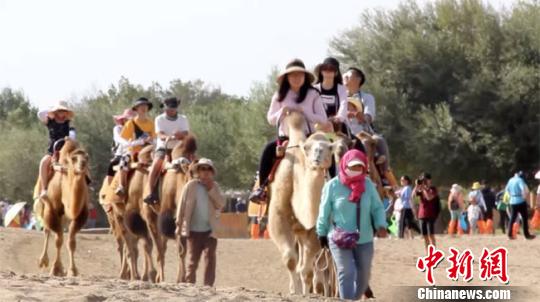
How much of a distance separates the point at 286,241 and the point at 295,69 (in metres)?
2.25

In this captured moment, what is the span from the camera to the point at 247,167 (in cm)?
6212

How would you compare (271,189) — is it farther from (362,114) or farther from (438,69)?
(438,69)

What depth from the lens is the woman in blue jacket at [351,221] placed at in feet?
42.8

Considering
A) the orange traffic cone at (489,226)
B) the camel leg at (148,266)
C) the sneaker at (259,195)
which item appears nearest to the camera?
the sneaker at (259,195)

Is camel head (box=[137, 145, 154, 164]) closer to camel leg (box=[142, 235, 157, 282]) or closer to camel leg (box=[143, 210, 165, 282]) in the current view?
camel leg (box=[143, 210, 165, 282])

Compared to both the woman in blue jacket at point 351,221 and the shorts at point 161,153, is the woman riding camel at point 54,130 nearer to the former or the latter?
the shorts at point 161,153

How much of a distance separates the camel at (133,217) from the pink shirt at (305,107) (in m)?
5.26

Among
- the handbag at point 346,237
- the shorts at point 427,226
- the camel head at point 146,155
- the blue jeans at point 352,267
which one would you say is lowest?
the blue jeans at point 352,267

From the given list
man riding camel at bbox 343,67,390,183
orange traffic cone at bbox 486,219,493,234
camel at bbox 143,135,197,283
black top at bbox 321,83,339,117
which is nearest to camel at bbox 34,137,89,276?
camel at bbox 143,135,197,283

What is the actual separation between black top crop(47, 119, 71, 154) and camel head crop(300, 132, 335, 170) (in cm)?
825

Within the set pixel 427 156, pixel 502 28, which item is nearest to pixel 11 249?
pixel 427 156

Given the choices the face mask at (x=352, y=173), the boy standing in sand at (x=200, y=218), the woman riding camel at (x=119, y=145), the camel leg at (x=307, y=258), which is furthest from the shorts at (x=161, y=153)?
the face mask at (x=352, y=173)

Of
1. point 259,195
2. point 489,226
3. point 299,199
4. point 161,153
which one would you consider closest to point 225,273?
point 161,153

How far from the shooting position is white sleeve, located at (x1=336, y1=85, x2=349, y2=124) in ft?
54.2
